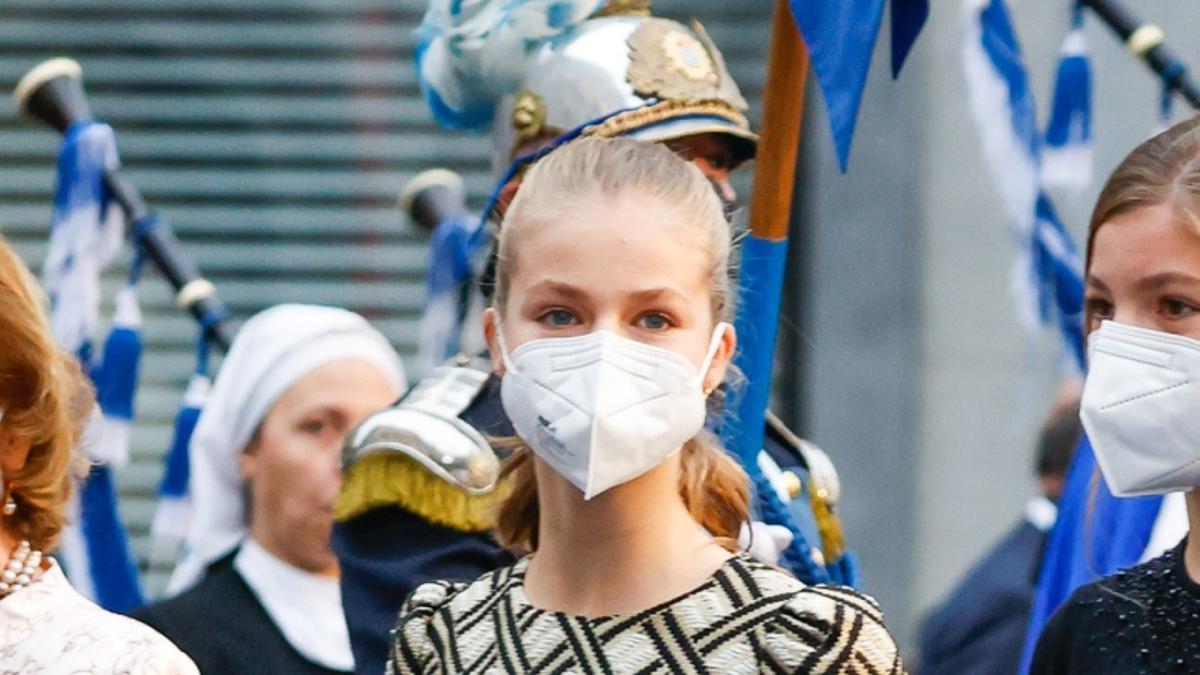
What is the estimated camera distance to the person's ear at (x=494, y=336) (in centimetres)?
320

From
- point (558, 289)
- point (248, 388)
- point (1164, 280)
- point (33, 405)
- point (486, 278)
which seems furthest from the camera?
point (248, 388)

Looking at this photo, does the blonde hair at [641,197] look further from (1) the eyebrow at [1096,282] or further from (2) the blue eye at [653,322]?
(1) the eyebrow at [1096,282]

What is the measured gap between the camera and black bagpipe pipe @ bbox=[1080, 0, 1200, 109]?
555cm

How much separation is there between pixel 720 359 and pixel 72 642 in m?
0.81

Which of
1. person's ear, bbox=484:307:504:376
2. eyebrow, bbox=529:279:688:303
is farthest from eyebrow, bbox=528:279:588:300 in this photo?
person's ear, bbox=484:307:504:376

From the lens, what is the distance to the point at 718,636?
9.74ft

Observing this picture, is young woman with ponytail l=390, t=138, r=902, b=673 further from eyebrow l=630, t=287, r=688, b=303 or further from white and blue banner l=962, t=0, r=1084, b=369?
white and blue banner l=962, t=0, r=1084, b=369

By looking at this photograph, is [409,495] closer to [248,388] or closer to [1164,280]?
[1164,280]

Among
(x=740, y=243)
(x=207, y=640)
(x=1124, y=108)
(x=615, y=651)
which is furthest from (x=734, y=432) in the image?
(x=1124, y=108)

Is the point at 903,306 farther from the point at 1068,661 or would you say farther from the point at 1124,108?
the point at 1068,661

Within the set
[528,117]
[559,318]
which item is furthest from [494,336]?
[528,117]

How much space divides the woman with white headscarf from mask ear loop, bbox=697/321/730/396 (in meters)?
2.13

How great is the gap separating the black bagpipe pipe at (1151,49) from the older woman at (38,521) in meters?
2.79

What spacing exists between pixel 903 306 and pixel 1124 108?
0.85 metres
